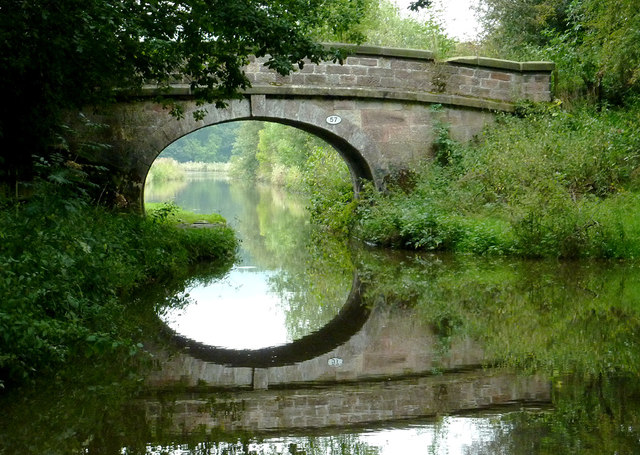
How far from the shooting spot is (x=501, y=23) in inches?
762

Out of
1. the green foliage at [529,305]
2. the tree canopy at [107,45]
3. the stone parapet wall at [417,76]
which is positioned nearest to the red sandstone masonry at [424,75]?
the stone parapet wall at [417,76]

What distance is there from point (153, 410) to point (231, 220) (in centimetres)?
1494

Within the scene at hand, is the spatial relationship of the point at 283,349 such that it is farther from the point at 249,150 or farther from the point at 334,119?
the point at 249,150

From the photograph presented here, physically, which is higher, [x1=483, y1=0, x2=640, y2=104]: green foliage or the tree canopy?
[x1=483, y1=0, x2=640, y2=104]: green foliage

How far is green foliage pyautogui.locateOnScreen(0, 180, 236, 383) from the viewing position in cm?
434

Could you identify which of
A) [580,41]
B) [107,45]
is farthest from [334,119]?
[107,45]

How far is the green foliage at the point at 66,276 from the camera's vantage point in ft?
14.3

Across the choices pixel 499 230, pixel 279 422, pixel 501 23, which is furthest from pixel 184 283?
pixel 501 23

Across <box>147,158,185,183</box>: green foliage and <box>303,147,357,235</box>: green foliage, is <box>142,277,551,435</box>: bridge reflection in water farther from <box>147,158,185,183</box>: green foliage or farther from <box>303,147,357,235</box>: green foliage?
<box>147,158,185,183</box>: green foliage

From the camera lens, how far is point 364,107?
13.6 meters

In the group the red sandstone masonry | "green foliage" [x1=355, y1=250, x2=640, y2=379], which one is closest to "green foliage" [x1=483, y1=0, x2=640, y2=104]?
the red sandstone masonry

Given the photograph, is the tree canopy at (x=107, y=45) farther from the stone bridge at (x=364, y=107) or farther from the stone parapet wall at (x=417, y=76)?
the stone parapet wall at (x=417, y=76)

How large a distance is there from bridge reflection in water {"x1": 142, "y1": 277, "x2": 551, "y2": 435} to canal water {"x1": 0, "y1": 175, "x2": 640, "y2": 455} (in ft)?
0.05

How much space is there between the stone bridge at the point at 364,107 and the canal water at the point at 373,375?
14.0 feet
